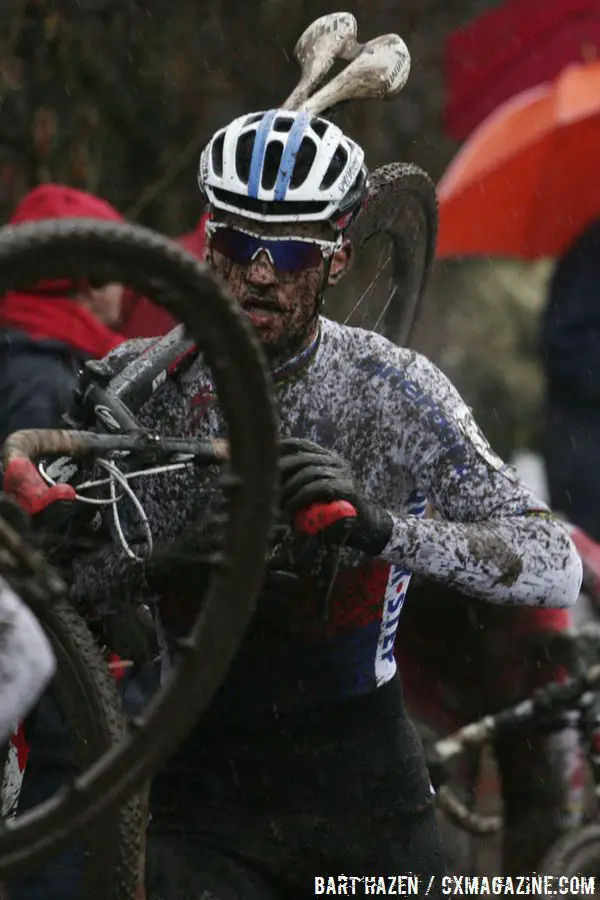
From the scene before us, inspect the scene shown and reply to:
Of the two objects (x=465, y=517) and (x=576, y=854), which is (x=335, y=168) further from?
(x=576, y=854)

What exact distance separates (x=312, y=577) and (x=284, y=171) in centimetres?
76

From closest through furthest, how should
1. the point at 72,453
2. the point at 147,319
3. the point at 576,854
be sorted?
1. the point at 72,453
2. the point at 576,854
3. the point at 147,319

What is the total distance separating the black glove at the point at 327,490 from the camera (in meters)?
3.49

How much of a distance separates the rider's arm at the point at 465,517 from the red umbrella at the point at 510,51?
6051 mm

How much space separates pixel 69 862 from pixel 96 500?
1.69 meters

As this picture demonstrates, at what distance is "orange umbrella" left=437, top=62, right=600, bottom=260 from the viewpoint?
28.6ft

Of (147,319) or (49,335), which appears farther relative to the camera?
(147,319)

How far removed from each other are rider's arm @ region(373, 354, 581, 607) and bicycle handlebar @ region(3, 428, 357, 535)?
0.25m

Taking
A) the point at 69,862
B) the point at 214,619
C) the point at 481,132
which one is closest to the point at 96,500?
the point at 214,619

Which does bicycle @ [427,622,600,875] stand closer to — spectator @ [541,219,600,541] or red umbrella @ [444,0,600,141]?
spectator @ [541,219,600,541]

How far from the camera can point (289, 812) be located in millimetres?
3871

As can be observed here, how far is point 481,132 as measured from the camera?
9.06 metres

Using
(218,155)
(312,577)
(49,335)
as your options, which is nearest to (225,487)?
(312,577)

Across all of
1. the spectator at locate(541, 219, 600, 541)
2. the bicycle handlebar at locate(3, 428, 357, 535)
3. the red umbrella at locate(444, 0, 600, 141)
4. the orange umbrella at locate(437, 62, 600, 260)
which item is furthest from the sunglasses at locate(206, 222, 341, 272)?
the red umbrella at locate(444, 0, 600, 141)
